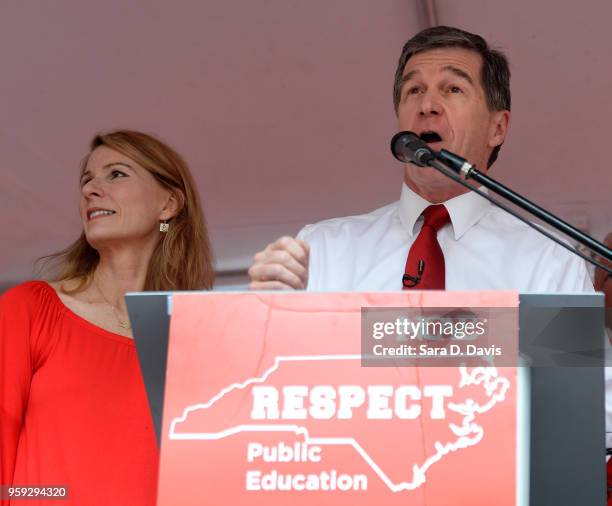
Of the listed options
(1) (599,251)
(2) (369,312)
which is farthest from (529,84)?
(2) (369,312)

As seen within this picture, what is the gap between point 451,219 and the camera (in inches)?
87.4

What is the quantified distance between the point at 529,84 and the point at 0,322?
7.14ft

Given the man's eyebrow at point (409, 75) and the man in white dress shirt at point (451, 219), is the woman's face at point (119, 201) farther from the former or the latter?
the man's eyebrow at point (409, 75)

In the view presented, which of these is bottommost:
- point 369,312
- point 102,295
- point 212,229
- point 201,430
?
point 201,430

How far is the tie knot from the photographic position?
2.20 metres

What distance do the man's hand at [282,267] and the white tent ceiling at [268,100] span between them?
2.11 m

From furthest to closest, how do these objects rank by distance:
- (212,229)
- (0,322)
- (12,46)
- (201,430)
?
(212,229) < (12,46) < (0,322) < (201,430)

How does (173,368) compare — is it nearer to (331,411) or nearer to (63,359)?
(331,411)

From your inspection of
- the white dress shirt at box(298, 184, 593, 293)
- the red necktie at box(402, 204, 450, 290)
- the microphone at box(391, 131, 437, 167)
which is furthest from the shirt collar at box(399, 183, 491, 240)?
the microphone at box(391, 131, 437, 167)

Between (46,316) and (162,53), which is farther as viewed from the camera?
(162,53)

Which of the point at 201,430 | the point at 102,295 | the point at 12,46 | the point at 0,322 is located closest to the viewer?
the point at 201,430

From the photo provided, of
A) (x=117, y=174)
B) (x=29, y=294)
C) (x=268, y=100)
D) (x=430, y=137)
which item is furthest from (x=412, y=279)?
(x=268, y=100)

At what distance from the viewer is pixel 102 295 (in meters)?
2.56

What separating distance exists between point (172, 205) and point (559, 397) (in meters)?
1.78
